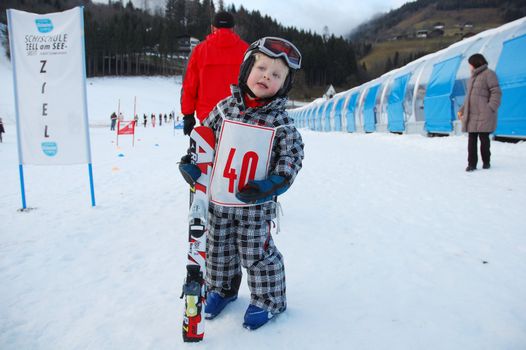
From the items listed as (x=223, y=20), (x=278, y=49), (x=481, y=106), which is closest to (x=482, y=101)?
(x=481, y=106)

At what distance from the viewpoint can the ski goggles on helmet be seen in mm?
1707

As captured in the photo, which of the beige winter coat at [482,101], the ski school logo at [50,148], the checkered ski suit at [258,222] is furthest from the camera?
the beige winter coat at [482,101]

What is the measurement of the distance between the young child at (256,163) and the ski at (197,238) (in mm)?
62

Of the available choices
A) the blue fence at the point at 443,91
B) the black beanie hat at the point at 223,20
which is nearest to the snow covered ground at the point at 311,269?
the black beanie hat at the point at 223,20

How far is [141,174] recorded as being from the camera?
22.2 ft

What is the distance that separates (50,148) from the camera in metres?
3.92

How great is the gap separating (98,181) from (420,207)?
530cm

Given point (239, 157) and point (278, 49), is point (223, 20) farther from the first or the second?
point (239, 157)

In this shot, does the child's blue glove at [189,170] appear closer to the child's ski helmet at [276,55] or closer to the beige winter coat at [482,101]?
the child's ski helmet at [276,55]

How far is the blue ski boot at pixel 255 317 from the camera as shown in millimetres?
1766

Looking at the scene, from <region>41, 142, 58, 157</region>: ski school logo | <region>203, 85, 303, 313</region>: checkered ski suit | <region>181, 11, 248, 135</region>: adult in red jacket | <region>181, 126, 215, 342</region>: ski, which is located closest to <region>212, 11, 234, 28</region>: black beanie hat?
<region>181, 11, 248, 135</region>: adult in red jacket

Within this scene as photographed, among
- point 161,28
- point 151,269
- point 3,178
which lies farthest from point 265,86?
point 161,28

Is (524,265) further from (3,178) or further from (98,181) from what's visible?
(3,178)

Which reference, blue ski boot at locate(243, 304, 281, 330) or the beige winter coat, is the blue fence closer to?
the beige winter coat
